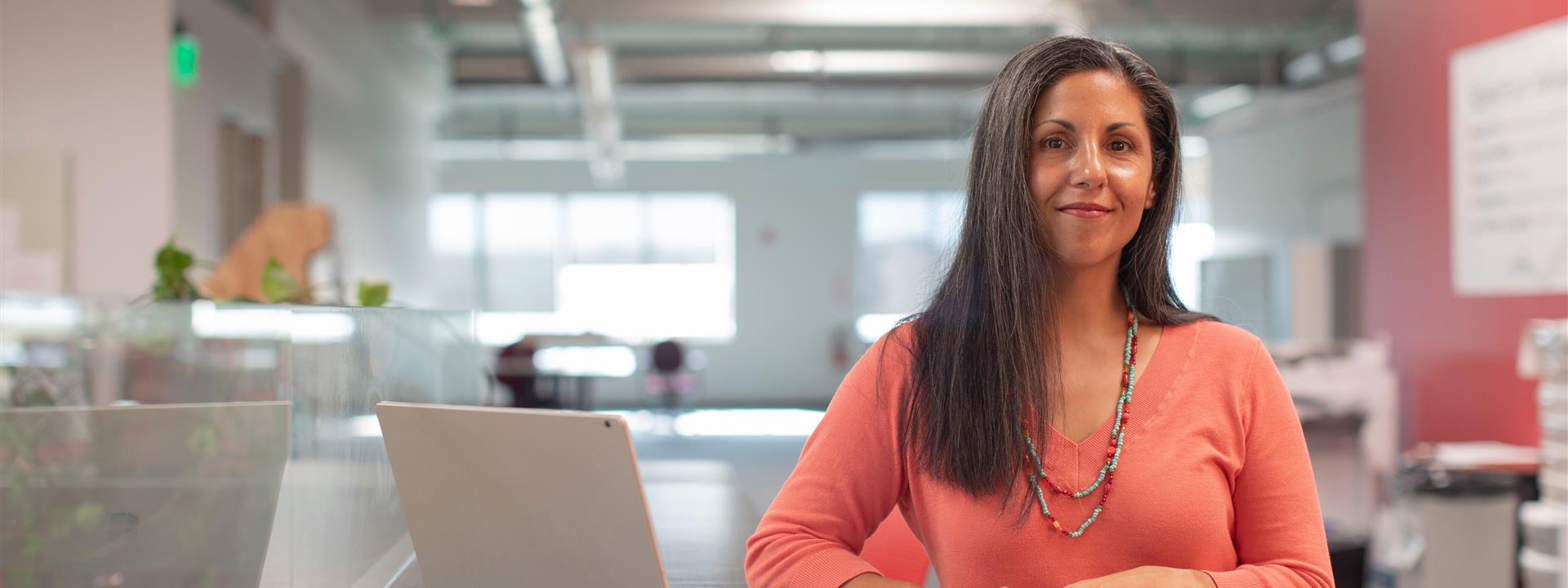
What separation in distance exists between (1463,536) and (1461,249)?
1541 millimetres

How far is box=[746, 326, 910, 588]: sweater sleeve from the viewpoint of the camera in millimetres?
1444

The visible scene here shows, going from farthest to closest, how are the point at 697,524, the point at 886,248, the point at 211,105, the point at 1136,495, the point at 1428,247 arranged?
the point at 886,248, the point at 211,105, the point at 1428,247, the point at 697,524, the point at 1136,495

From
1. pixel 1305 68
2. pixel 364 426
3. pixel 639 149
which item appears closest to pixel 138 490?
pixel 364 426

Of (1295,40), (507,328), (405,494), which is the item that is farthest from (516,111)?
(405,494)

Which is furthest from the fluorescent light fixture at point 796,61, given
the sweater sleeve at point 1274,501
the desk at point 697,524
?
the sweater sleeve at point 1274,501

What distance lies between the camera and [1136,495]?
140cm

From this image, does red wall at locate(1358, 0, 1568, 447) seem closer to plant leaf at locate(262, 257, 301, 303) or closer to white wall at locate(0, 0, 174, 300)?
plant leaf at locate(262, 257, 301, 303)

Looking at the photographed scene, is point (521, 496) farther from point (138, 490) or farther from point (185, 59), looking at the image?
point (185, 59)

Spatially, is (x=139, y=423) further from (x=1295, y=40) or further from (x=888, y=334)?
(x=1295, y=40)

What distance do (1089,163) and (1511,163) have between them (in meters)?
4.37

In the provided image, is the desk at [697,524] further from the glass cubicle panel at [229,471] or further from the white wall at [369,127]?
the white wall at [369,127]

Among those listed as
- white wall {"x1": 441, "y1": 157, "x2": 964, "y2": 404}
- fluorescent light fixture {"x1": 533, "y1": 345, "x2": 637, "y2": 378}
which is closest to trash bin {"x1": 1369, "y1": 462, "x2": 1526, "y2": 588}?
fluorescent light fixture {"x1": 533, "y1": 345, "x2": 637, "y2": 378}

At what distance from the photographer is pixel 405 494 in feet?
4.50

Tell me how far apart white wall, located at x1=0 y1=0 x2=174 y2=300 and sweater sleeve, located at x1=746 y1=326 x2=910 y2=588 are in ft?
15.9
